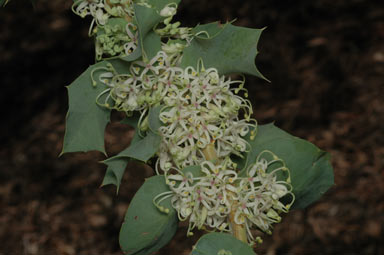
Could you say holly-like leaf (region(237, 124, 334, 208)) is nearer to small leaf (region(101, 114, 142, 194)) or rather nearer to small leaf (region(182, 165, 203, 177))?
small leaf (region(182, 165, 203, 177))

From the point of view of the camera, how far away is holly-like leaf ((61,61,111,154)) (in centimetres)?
106

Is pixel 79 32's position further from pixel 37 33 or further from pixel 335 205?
pixel 335 205

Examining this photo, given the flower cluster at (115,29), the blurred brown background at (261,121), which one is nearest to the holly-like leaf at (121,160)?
the flower cluster at (115,29)

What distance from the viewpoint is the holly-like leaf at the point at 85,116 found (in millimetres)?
1063

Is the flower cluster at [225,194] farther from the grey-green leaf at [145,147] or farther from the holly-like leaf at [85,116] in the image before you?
the holly-like leaf at [85,116]

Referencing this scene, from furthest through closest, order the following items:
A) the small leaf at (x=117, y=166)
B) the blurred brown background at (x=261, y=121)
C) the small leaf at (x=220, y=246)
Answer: the blurred brown background at (x=261, y=121) → the small leaf at (x=117, y=166) → the small leaf at (x=220, y=246)

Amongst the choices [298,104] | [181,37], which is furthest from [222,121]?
[298,104]

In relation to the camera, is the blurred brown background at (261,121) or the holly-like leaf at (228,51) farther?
the blurred brown background at (261,121)

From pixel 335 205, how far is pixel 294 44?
138 centimetres

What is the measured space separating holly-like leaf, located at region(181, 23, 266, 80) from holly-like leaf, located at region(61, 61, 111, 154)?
0.19 meters

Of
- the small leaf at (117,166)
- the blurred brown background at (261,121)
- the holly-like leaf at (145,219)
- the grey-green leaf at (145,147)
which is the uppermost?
the grey-green leaf at (145,147)

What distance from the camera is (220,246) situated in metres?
0.96

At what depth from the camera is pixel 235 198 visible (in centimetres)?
103

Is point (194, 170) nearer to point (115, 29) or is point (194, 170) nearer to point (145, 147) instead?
point (145, 147)
